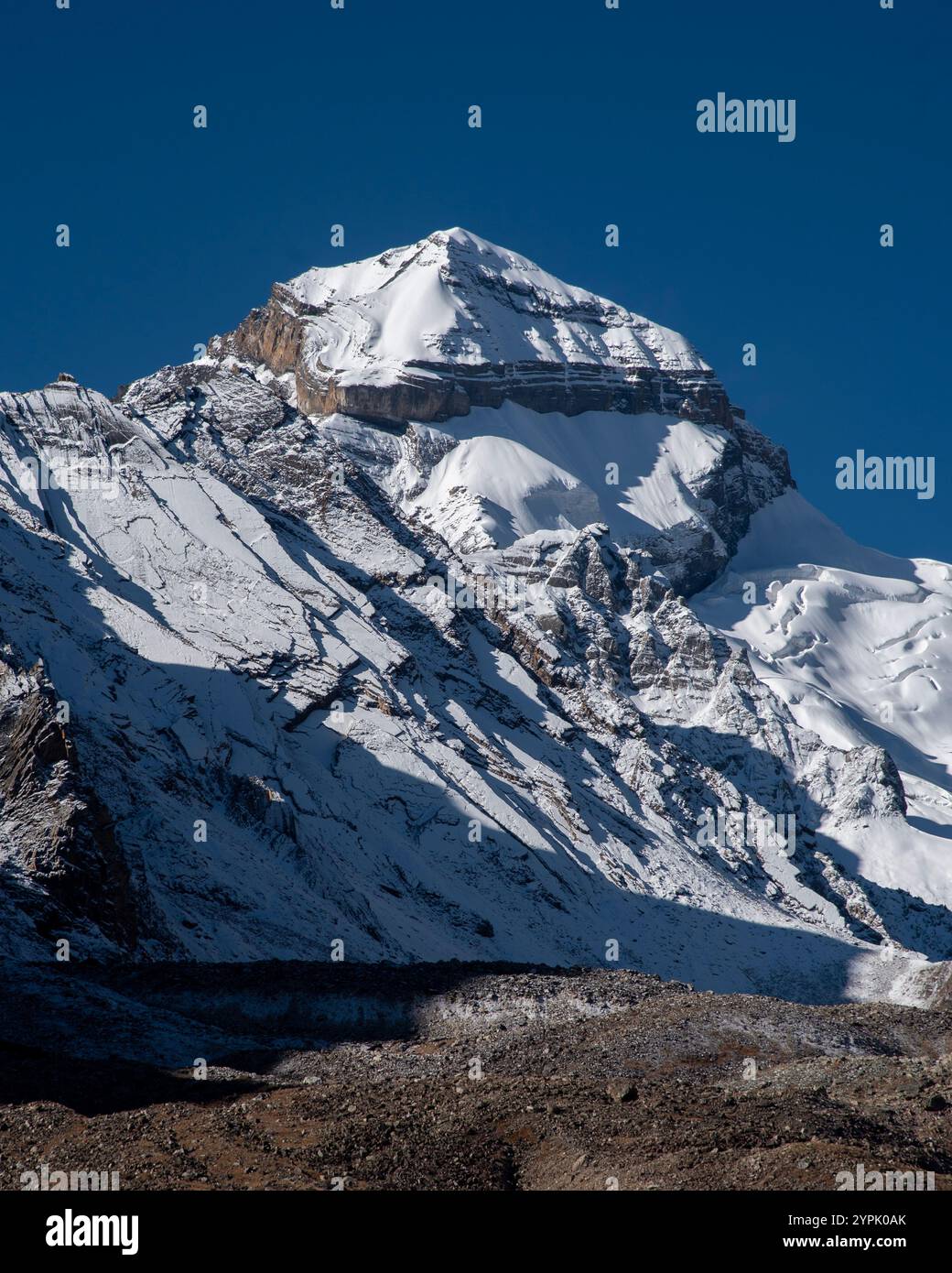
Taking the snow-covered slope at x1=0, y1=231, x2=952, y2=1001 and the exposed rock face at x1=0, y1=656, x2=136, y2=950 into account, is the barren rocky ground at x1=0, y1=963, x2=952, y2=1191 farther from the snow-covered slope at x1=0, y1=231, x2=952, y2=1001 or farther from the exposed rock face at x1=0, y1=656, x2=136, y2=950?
the snow-covered slope at x1=0, y1=231, x2=952, y2=1001

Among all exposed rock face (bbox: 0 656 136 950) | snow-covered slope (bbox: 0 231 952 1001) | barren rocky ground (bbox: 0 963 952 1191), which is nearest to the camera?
barren rocky ground (bbox: 0 963 952 1191)

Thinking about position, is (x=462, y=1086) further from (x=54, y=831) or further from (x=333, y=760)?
(x=333, y=760)

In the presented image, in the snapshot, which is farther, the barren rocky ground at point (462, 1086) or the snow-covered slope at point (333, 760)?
the snow-covered slope at point (333, 760)

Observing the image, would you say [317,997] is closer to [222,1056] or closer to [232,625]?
[222,1056]

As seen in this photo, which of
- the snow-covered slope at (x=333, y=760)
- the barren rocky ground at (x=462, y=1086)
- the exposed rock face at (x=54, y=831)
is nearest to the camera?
the barren rocky ground at (x=462, y=1086)

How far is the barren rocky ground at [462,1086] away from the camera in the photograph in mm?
30688

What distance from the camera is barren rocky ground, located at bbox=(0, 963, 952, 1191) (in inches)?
1208

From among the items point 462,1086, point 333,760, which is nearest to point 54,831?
point 462,1086

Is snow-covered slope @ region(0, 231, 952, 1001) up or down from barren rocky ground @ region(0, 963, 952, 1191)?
up

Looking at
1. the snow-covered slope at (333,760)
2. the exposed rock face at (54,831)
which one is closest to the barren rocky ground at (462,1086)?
the exposed rock face at (54,831)

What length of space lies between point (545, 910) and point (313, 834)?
58.2ft

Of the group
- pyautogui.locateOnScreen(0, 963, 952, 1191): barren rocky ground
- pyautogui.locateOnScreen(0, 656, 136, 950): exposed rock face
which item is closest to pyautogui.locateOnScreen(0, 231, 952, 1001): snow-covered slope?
pyautogui.locateOnScreen(0, 656, 136, 950): exposed rock face

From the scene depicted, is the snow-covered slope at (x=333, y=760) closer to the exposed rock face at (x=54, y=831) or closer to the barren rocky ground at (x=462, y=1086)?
the exposed rock face at (x=54, y=831)

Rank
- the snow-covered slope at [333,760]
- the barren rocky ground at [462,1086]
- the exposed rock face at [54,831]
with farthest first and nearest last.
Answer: the snow-covered slope at [333,760] → the exposed rock face at [54,831] → the barren rocky ground at [462,1086]
